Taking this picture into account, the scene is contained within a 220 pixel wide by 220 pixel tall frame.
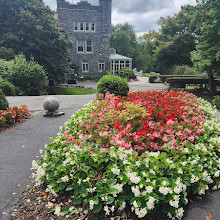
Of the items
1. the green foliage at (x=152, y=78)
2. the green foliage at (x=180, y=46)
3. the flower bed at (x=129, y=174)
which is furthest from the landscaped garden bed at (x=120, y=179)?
the green foliage at (x=152, y=78)

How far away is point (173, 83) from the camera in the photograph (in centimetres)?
1934

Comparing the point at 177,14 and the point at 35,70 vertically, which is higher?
the point at 177,14

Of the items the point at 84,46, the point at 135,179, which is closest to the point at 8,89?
the point at 135,179

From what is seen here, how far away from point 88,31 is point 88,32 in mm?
177

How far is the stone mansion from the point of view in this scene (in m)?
31.9

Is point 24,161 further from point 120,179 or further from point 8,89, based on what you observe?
point 8,89

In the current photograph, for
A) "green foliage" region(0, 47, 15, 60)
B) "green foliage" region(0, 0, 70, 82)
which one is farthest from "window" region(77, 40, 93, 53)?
"green foliage" region(0, 47, 15, 60)

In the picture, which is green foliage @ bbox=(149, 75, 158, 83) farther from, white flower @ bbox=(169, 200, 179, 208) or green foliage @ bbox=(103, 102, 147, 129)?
white flower @ bbox=(169, 200, 179, 208)

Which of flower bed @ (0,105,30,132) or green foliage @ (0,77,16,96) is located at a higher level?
green foliage @ (0,77,16,96)

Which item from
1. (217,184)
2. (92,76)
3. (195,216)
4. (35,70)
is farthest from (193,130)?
(92,76)

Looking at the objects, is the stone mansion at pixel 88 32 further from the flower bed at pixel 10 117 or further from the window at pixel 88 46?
the flower bed at pixel 10 117

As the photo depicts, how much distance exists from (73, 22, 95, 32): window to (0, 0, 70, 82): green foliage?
1078 cm

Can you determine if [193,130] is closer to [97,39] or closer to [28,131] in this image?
[28,131]

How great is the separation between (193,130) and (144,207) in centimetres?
292
